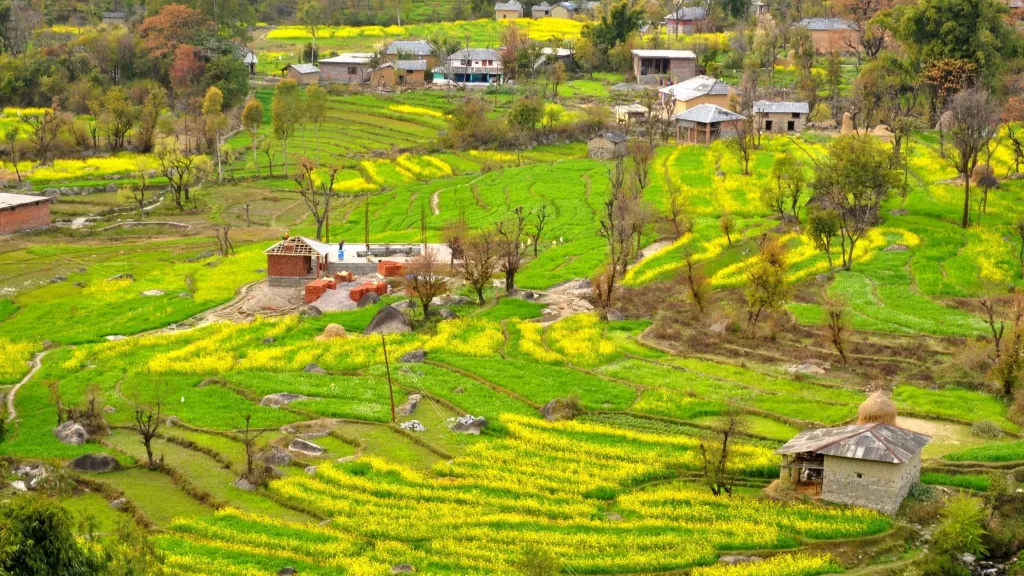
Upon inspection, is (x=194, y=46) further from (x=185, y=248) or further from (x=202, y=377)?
(x=202, y=377)

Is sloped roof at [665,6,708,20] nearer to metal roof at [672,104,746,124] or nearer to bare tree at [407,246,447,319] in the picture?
metal roof at [672,104,746,124]

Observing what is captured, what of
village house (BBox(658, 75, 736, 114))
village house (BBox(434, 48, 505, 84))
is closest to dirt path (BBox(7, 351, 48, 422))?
village house (BBox(658, 75, 736, 114))

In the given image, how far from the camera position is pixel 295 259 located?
224 feet

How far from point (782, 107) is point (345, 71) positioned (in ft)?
164

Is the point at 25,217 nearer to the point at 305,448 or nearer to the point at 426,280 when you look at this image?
the point at 426,280

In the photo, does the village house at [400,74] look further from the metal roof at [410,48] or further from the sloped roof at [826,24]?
the sloped roof at [826,24]

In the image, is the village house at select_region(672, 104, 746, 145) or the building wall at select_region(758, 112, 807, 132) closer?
the village house at select_region(672, 104, 746, 145)

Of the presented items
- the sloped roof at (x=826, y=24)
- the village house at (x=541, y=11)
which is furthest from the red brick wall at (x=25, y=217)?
the village house at (x=541, y=11)

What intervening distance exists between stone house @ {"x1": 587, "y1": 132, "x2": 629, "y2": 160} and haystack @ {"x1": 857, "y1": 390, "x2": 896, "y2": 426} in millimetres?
59282

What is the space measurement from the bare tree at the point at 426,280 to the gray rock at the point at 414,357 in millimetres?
5004

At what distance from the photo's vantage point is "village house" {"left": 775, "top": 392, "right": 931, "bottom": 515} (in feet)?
125

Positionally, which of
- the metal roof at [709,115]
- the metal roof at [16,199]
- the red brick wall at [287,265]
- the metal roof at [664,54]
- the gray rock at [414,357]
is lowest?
the gray rock at [414,357]

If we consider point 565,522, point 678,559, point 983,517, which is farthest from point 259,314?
point 983,517

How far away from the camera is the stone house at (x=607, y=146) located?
9925cm
